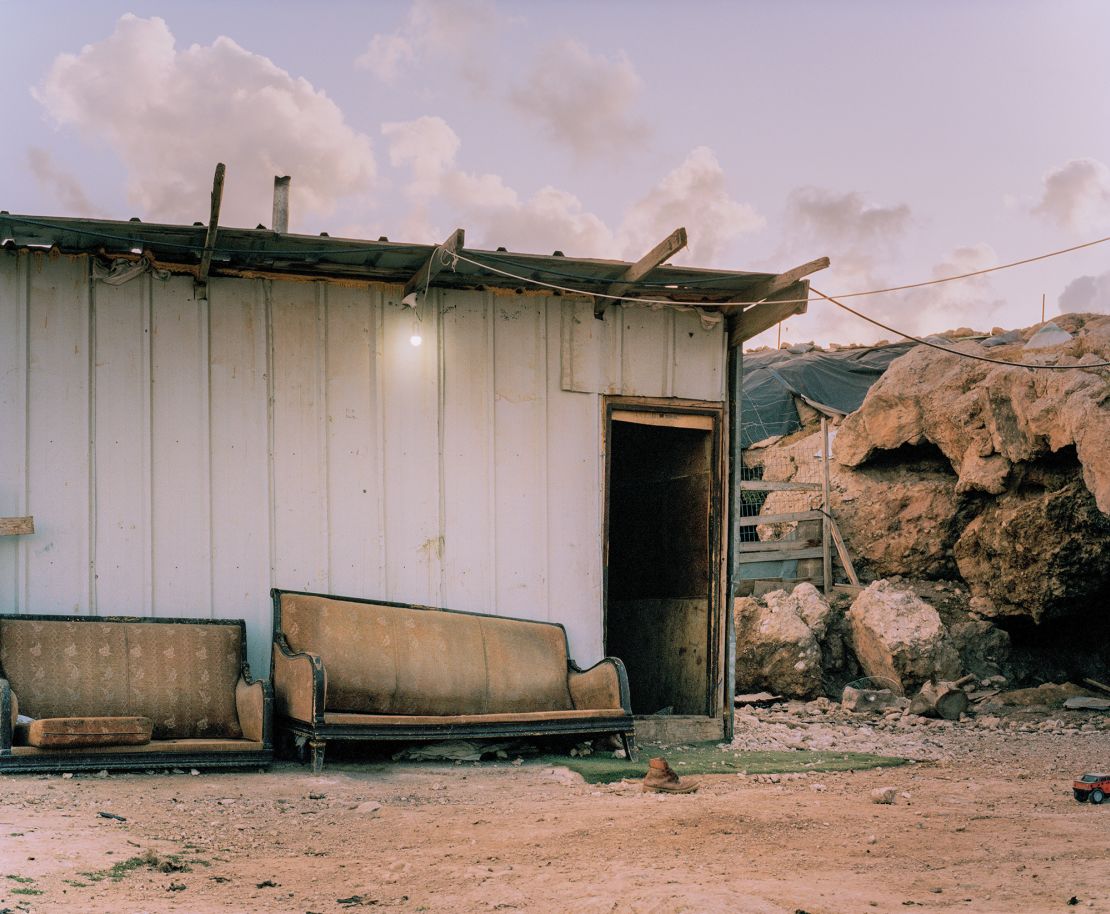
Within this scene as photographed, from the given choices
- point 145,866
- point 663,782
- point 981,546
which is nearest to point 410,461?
point 663,782

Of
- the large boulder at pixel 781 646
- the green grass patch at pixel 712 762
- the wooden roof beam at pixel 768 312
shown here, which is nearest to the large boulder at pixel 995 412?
the large boulder at pixel 781 646

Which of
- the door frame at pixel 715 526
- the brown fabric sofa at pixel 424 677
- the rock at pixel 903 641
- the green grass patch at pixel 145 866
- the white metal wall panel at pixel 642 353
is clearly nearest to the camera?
the green grass patch at pixel 145 866

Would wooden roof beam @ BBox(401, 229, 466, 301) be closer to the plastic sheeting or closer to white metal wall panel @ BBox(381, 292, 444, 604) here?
white metal wall panel @ BBox(381, 292, 444, 604)

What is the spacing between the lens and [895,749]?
8.38 metres

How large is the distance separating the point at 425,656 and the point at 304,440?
5.34 ft

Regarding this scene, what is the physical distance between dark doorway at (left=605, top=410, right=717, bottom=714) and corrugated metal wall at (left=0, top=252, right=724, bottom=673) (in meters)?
0.56

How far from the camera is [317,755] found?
630 centimetres

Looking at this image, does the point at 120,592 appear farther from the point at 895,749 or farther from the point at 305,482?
the point at 895,749

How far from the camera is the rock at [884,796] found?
5723 millimetres

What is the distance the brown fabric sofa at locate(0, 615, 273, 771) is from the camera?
18.9 ft

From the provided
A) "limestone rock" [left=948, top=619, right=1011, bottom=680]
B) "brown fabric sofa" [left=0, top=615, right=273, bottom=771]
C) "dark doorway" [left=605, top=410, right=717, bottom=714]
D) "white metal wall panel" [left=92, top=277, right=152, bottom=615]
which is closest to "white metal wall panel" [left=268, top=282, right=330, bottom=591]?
"brown fabric sofa" [left=0, top=615, right=273, bottom=771]

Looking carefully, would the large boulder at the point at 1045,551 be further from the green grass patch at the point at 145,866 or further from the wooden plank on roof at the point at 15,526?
the green grass patch at the point at 145,866

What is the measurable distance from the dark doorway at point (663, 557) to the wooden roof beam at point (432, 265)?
5.82ft

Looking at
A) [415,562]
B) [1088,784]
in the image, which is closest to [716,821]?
[1088,784]
